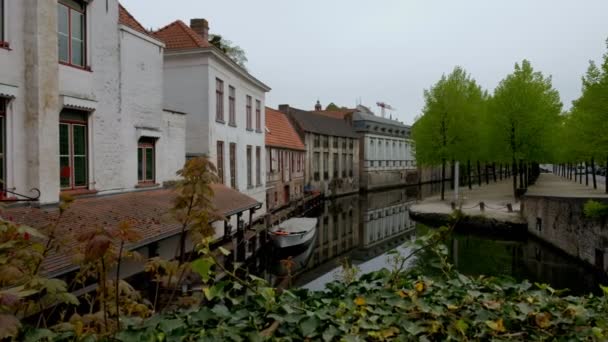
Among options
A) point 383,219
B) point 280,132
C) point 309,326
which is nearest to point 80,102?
point 309,326

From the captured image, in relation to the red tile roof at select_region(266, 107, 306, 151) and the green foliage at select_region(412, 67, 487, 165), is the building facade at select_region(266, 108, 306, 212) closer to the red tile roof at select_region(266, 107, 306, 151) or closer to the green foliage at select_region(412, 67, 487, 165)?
the red tile roof at select_region(266, 107, 306, 151)

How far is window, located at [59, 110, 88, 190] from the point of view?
364 inches

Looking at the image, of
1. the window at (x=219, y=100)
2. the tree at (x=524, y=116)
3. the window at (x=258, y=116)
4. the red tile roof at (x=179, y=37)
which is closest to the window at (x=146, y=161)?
the window at (x=219, y=100)

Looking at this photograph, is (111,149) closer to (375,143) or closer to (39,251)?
(39,251)

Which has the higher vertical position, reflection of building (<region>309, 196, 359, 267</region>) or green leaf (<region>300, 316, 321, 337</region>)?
green leaf (<region>300, 316, 321, 337</region>)

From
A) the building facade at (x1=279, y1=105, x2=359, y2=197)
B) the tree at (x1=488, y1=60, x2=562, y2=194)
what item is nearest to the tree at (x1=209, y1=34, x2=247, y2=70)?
the building facade at (x1=279, y1=105, x2=359, y2=197)

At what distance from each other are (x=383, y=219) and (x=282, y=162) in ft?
27.3

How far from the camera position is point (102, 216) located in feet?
27.9

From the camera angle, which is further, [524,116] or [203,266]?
[524,116]

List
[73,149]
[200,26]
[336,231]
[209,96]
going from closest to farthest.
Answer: [73,149]
[209,96]
[200,26]
[336,231]

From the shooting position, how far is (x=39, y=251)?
9.49ft

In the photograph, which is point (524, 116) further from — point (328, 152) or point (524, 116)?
point (328, 152)

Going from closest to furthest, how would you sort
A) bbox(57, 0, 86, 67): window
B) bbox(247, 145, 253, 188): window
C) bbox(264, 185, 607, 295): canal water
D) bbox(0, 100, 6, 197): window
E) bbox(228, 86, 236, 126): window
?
bbox(0, 100, 6, 197): window, bbox(57, 0, 86, 67): window, bbox(264, 185, 607, 295): canal water, bbox(228, 86, 236, 126): window, bbox(247, 145, 253, 188): window

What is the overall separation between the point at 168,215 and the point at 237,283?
44.0 inches
